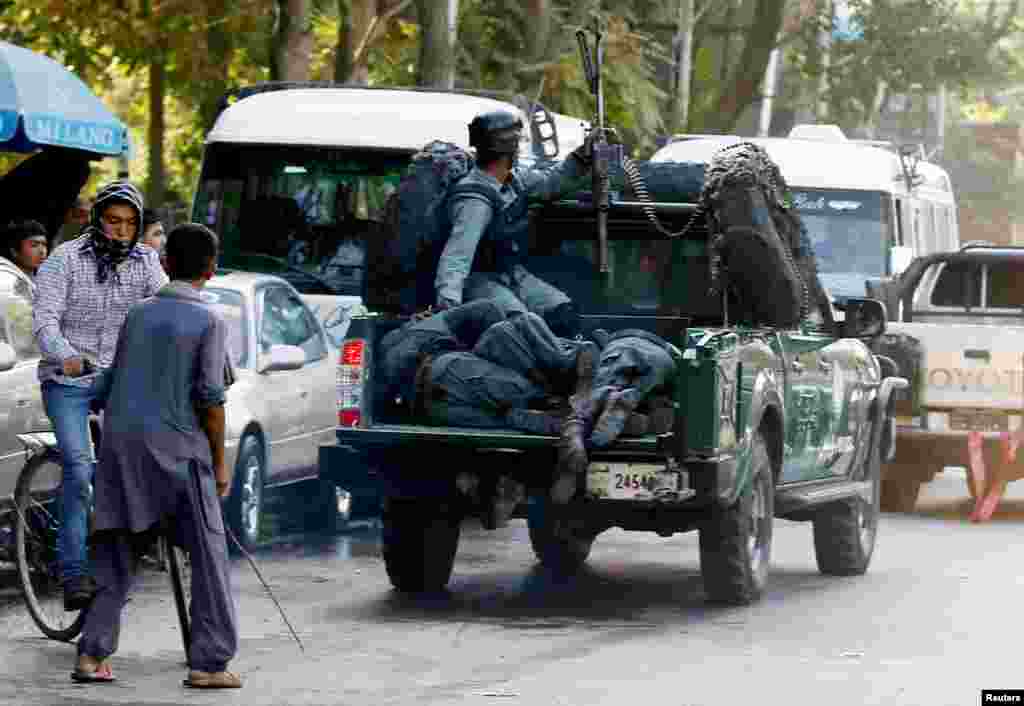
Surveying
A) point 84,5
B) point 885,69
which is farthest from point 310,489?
point 885,69

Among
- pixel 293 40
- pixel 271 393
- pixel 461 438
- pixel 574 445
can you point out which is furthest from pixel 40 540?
pixel 293 40

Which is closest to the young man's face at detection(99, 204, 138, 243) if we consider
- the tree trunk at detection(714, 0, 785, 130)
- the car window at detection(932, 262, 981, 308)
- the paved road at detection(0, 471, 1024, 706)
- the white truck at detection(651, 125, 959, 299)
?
the paved road at detection(0, 471, 1024, 706)

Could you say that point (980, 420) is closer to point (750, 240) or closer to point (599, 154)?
point (750, 240)

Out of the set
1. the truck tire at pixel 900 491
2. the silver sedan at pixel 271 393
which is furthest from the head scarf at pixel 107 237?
the truck tire at pixel 900 491

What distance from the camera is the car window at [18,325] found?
12312mm

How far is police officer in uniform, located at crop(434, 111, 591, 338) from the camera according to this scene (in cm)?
1215

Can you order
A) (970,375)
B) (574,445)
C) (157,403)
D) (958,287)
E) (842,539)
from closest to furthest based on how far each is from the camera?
(157,403) < (574,445) < (842,539) < (970,375) < (958,287)

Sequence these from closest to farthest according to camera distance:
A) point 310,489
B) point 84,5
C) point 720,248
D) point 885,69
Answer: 1. point 720,248
2. point 310,489
3. point 84,5
4. point 885,69

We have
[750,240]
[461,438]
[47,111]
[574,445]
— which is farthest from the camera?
[47,111]

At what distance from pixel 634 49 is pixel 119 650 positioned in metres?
23.4

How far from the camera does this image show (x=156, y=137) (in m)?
34.7

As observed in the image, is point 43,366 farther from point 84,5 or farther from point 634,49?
point 634,49

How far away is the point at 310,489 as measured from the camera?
1759cm

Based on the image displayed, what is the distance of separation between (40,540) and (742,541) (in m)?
3.21
